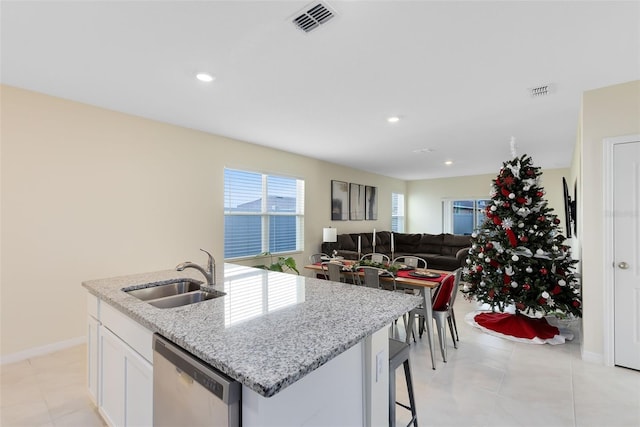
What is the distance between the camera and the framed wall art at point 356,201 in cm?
703

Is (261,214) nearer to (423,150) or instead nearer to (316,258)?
(316,258)

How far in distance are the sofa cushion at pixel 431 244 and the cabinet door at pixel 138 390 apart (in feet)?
22.9

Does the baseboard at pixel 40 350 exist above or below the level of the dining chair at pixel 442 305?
below

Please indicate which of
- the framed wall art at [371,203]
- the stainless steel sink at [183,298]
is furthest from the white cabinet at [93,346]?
the framed wall art at [371,203]

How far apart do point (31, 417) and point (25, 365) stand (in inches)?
38.7

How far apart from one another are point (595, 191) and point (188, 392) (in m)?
3.54

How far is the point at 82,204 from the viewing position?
10.4 feet

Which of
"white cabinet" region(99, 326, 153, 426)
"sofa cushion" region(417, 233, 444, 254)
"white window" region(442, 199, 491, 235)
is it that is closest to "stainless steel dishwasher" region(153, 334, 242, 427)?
"white cabinet" region(99, 326, 153, 426)

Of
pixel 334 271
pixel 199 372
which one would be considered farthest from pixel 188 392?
pixel 334 271

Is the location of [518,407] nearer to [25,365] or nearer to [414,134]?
[414,134]

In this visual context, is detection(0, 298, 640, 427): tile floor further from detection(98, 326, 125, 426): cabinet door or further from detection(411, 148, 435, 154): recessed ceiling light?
detection(411, 148, 435, 154): recessed ceiling light

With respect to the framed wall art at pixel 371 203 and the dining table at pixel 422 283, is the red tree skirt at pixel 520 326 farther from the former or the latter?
the framed wall art at pixel 371 203

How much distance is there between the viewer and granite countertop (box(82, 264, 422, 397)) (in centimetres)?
96

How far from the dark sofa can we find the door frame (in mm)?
3554
